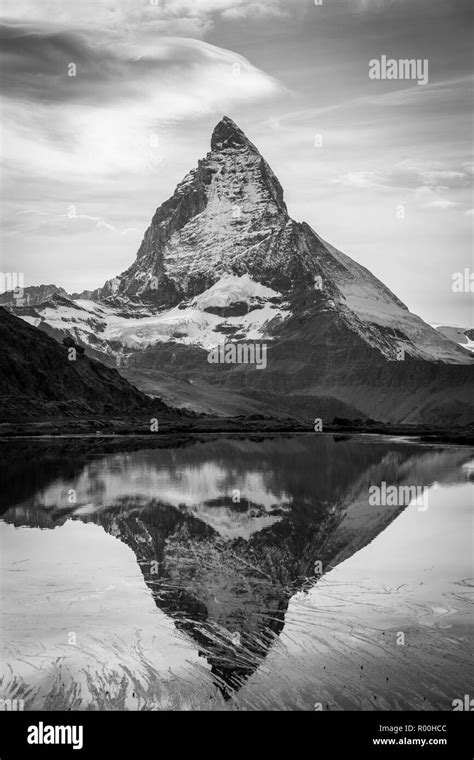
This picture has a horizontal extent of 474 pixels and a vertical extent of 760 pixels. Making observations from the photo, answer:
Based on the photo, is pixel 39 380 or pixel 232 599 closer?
pixel 232 599

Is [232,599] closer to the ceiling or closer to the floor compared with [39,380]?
closer to the floor

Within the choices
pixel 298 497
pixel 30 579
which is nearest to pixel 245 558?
pixel 30 579

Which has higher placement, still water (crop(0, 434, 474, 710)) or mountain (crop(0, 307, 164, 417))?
mountain (crop(0, 307, 164, 417))

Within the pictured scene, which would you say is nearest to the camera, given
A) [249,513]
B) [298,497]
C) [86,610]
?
[86,610]
